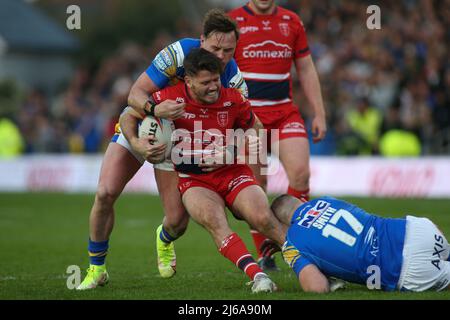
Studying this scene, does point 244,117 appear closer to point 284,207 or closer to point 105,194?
point 284,207

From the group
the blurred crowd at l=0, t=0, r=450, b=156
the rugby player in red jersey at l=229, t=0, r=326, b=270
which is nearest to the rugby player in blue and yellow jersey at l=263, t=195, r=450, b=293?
the rugby player in red jersey at l=229, t=0, r=326, b=270

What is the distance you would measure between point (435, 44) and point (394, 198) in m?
3.69

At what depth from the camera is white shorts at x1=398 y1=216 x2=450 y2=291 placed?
24.2 ft

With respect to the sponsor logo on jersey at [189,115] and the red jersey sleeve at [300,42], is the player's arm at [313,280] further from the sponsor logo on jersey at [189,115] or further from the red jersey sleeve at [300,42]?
the red jersey sleeve at [300,42]

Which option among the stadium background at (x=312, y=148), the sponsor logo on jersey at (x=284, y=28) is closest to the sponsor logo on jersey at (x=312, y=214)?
the stadium background at (x=312, y=148)

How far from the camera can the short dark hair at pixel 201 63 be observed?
26.3 ft

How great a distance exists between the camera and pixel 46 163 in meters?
24.8

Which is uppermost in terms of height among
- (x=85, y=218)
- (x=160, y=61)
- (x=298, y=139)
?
(x=160, y=61)

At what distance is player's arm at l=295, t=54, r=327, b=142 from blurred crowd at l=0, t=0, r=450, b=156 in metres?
9.97

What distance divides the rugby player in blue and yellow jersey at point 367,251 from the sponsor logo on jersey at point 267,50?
10.1ft

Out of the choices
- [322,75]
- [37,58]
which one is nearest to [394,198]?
[322,75]

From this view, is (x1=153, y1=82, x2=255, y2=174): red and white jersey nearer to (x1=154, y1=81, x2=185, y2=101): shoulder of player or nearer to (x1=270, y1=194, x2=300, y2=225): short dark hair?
(x1=154, y1=81, x2=185, y2=101): shoulder of player

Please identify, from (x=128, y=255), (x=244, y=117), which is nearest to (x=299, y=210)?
(x=244, y=117)
